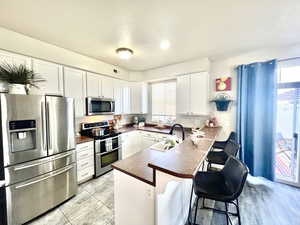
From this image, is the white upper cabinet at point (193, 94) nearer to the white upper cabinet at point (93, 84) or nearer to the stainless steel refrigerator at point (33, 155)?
the white upper cabinet at point (93, 84)

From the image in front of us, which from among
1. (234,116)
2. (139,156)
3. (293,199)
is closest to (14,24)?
(139,156)

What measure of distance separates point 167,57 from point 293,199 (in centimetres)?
351

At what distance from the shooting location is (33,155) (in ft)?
5.91

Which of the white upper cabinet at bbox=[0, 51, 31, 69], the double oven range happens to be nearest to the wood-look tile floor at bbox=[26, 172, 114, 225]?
the double oven range

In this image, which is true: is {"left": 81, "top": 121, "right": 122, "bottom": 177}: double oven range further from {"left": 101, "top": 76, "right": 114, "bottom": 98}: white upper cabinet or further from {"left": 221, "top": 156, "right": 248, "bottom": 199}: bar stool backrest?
{"left": 221, "top": 156, "right": 248, "bottom": 199}: bar stool backrest

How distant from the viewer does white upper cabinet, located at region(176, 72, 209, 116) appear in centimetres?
322

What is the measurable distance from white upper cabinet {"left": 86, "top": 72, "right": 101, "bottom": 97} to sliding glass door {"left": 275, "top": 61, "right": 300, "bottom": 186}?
3.90 meters

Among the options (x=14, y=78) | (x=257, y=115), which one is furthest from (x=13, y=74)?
(x=257, y=115)

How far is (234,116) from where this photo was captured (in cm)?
317

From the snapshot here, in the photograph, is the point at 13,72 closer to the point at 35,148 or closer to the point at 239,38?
the point at 35,148

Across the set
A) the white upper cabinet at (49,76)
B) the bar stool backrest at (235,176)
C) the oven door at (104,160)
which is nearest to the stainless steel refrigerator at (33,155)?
the white upper cabinet at (49,76)

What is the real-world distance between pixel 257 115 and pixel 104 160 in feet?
11.3

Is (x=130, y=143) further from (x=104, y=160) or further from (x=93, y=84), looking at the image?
(x=93, y=84)

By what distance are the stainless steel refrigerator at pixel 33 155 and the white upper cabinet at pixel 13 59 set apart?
760 mm
